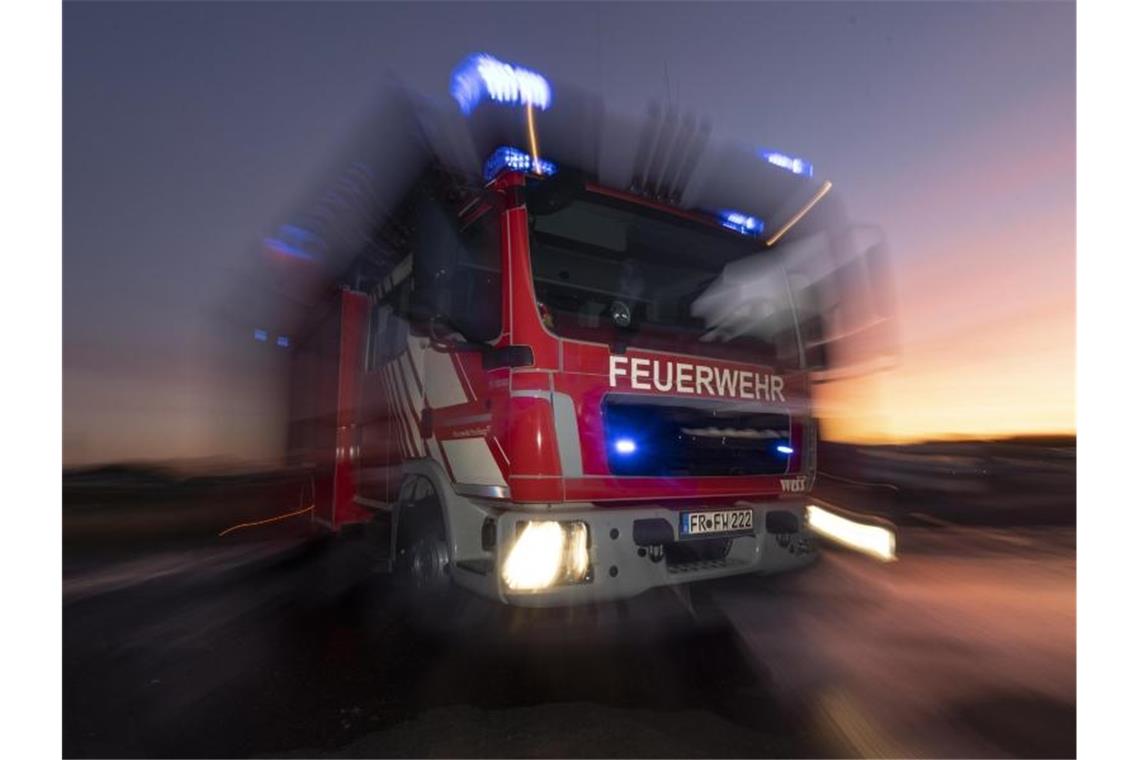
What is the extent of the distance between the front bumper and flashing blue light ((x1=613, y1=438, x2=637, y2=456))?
31cm

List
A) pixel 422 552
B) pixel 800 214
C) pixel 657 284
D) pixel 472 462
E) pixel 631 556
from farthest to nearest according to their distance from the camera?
pixel 800 214 < pixel 422 552 < pixel 657 284 < pixel 472 462 < pixel 631 556

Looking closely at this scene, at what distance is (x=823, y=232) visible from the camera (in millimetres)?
4547

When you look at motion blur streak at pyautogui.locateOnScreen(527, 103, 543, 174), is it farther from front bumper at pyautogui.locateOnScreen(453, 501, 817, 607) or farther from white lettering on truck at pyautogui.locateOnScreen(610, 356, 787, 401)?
front bumper at pyautogui.locateOnScreen(453, 501, 817, 607)

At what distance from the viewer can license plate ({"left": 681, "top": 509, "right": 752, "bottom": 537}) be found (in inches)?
148

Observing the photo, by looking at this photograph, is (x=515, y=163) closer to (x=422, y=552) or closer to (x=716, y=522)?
(x=716, y=522)

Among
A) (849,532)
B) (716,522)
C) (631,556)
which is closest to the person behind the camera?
(631,556)

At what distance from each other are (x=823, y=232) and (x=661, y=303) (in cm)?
137

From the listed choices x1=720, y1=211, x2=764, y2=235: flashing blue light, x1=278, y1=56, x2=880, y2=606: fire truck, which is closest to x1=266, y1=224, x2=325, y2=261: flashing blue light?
x1=278, y1=56, x2=880, y2=606: fire truck

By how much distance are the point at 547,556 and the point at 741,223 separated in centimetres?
260

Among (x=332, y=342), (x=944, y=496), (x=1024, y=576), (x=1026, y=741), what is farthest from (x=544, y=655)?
(x=944, y=496)

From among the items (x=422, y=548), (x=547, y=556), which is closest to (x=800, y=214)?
(x=547, y=556)

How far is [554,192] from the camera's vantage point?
355 centimetres

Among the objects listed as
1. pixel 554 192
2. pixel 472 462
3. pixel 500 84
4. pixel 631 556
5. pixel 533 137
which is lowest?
pixel 631 556

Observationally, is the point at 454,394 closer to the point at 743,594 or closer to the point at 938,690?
the point at 743,594
